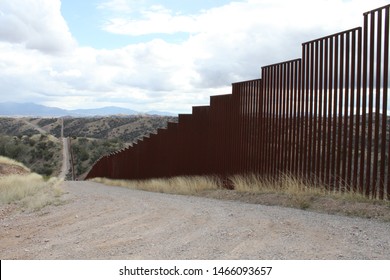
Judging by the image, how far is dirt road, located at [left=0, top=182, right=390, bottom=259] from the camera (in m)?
6.31

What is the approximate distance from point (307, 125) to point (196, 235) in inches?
245

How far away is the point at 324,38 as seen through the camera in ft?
39.0

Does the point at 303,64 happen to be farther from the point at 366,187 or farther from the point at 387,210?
the point at 387,210

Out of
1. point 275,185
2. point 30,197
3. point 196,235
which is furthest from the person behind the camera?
point 30,197

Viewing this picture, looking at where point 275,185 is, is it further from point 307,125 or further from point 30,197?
point 30,197

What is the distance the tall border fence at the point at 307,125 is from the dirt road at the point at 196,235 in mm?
2175

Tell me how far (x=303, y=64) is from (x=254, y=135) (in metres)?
3.25

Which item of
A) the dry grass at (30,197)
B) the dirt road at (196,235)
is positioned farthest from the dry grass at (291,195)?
the dry grass at (30,197)

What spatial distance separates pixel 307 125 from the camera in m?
12.4

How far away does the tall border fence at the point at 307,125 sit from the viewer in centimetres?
1028

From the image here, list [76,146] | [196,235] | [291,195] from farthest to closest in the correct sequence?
[76,146]
[291,195]
[196,235]

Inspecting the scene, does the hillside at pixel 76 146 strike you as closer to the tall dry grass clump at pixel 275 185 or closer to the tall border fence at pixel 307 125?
the tall border fence at pixel 307 125

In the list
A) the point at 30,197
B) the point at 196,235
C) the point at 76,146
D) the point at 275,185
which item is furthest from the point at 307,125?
the point at 76,146

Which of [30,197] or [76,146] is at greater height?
[30,197]
